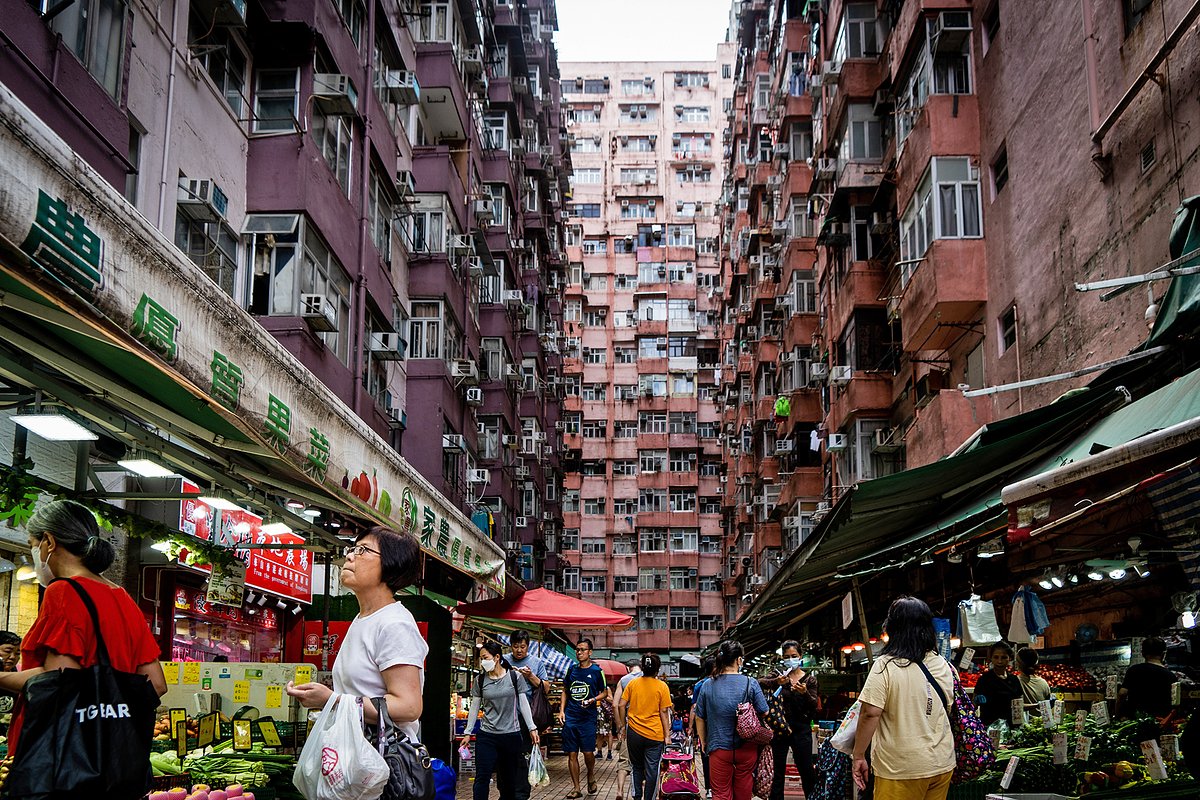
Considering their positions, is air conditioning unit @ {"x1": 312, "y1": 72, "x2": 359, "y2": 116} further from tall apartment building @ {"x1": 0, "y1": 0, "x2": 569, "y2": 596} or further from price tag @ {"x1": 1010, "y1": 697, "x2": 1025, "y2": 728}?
price tag @ {"x1": 1010, "y1": 697, "x2": 1025, "y2": 728}

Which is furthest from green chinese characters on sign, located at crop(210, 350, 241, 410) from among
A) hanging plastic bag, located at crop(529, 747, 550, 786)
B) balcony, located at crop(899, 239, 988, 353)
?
balcony, located at crop(899, 239, 988, 353)

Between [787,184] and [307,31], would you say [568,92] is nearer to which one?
[787,184]

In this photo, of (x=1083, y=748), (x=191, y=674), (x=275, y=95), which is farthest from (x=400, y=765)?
(x=275, y=95)

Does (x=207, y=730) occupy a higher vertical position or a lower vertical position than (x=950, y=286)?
lower

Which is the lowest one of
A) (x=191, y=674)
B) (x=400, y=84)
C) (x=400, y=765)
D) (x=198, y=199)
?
(x=400, y=765)

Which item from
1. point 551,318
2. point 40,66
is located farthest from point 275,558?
point 551,318

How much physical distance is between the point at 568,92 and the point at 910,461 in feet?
208

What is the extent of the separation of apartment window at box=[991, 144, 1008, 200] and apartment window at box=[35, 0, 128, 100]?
11.6 metres

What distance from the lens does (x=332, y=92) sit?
55.7ft

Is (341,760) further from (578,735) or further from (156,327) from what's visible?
(578,735)

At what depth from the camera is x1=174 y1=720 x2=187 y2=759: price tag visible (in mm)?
9492

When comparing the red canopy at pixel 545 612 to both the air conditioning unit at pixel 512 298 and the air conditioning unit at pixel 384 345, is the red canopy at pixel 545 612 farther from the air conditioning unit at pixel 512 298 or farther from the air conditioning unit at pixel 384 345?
the air conditioning unit at pixel 512 298

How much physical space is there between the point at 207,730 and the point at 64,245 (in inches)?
251

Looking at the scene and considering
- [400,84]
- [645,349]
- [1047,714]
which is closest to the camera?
[1047,714]
